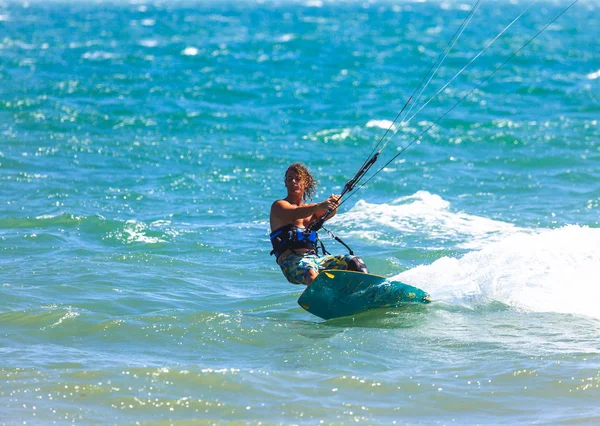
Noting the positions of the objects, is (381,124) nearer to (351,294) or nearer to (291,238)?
(291,238)

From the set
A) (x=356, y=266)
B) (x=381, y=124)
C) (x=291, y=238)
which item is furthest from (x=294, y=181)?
(x=381, y=124)

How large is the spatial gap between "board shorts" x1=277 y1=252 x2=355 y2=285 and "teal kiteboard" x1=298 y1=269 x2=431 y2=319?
22 centimetres

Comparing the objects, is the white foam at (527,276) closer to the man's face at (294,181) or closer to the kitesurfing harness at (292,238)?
the kitesurfing harness at (292,238)

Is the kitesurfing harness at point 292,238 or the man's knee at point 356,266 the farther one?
the kitesurfing harness at point 292,238

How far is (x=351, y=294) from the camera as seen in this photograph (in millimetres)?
8305

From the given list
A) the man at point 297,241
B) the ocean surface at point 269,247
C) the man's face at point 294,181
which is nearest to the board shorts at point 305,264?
the man at point 297,241

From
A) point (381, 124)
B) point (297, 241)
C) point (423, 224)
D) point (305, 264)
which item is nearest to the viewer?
point (305, 264)

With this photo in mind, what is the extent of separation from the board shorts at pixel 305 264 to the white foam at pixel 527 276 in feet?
3.43

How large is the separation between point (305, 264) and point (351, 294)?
1.70ft

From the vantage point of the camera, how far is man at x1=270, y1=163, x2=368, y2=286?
840 cm

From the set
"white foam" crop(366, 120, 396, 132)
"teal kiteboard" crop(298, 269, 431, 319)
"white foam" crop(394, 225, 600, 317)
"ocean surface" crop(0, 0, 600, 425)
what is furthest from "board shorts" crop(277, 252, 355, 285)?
"white foam" crop(366, 120, 396, 132)

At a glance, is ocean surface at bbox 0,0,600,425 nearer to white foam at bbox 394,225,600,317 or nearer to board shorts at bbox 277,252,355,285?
white foam at bbox 394,225,600,317

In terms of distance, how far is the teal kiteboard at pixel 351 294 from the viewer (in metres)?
8.19

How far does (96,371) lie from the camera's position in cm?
679
